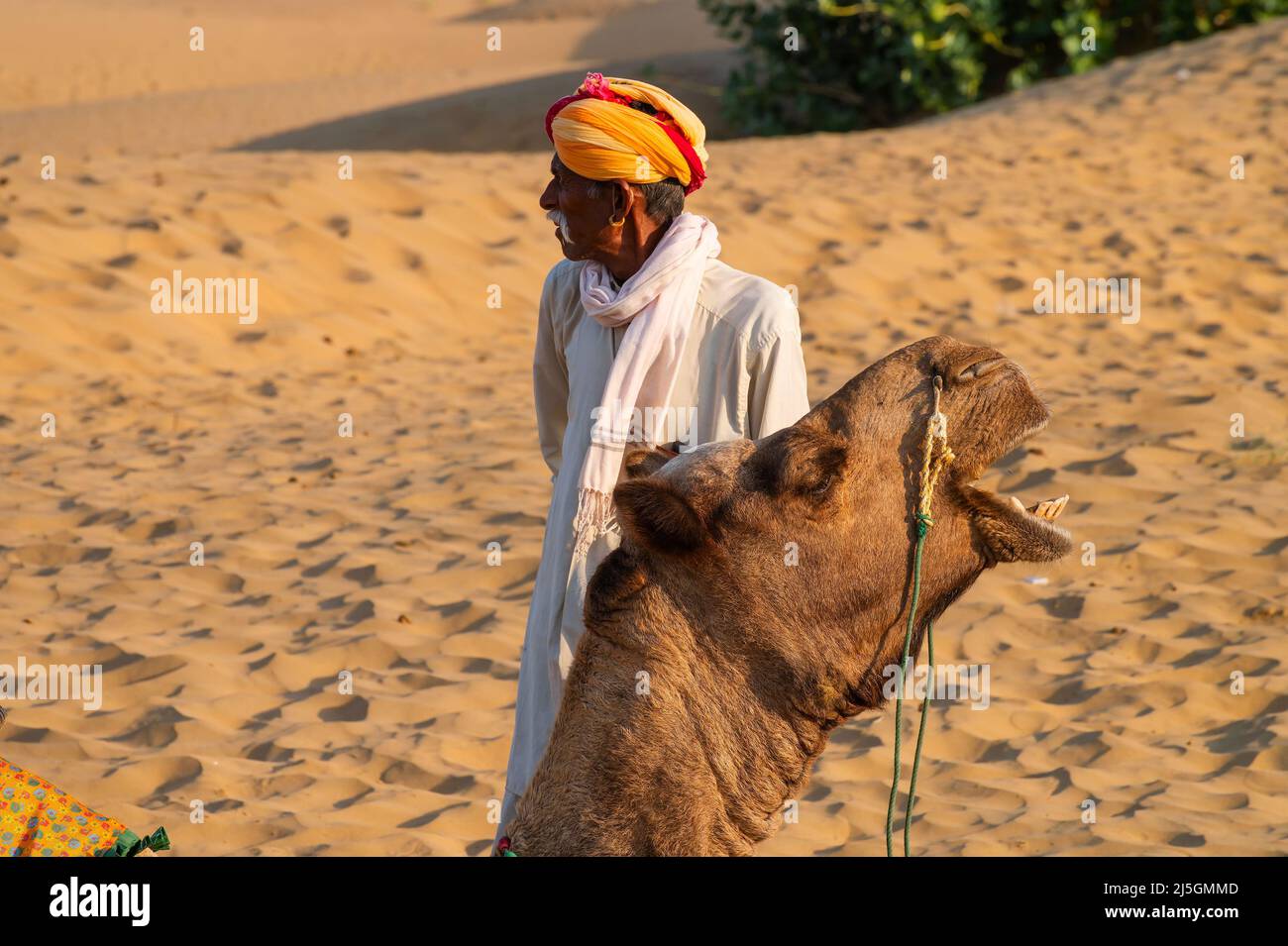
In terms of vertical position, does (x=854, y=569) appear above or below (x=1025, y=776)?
above

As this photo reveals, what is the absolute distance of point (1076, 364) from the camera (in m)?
9.65

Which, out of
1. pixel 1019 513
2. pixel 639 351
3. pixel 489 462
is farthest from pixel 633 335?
pixel 489 462

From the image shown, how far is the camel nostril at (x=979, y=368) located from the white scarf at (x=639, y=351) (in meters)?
0.75

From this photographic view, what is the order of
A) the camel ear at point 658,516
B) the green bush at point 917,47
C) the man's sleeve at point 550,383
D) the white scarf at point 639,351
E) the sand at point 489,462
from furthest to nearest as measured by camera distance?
1. the green bush at point 917,47
2. the sand at point 489,462
3. the man's sleeve at point 550,383
4. the white scarf at point 639,351
5. the camel ear at point 658,516

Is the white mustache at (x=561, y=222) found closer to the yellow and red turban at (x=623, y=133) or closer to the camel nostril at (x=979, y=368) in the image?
the yellow and red turban at (x=623, y=133)

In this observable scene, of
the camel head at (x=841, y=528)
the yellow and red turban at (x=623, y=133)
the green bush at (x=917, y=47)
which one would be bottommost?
the camel head at (x=841, y=528)

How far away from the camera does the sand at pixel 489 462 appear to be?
5.05m

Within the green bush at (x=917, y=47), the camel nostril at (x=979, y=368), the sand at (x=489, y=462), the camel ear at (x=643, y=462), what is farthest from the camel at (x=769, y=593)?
the green bush at (x=917, y=47)

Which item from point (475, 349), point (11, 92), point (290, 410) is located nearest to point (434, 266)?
point (475, 349)

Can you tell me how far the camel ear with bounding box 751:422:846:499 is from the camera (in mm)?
2318

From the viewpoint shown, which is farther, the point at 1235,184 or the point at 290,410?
the point at 1235,184

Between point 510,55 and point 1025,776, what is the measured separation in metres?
31.0
